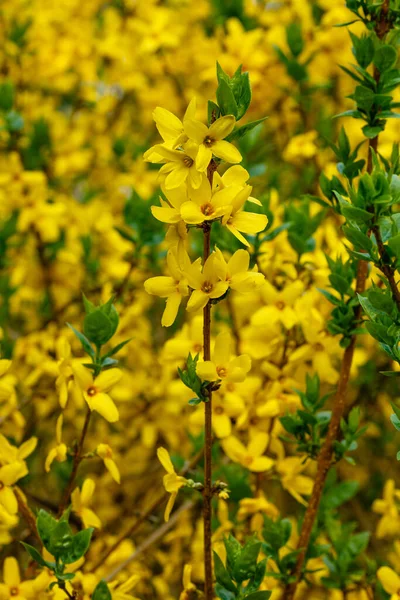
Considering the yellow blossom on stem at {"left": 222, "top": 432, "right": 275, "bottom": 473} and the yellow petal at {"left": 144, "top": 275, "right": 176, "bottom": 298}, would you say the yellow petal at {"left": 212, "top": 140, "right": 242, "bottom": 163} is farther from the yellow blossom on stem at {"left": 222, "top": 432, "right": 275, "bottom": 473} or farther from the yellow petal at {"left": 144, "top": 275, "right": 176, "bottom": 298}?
Result: the yellow blossom on stem at {"left": 222, "top": 432, "right": 275, "bottom": 473}

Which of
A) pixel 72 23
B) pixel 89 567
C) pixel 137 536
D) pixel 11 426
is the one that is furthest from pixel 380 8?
pixel 72 23

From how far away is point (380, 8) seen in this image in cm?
108

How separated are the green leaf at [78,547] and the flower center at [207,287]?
0.33 m

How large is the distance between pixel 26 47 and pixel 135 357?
0.93 m

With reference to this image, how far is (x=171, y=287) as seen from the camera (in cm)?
98

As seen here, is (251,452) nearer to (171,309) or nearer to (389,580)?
(389,580)

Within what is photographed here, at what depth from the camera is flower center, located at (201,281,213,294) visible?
911mm

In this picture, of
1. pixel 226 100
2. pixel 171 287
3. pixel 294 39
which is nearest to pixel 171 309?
pixel 171 287

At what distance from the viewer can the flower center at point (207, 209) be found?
35.3 inches

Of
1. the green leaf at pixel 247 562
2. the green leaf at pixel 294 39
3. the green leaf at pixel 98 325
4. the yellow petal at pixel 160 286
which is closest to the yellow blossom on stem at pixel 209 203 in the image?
the yellow petal at pixel 160 286

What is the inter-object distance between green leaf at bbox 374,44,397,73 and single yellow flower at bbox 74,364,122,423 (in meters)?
0.55

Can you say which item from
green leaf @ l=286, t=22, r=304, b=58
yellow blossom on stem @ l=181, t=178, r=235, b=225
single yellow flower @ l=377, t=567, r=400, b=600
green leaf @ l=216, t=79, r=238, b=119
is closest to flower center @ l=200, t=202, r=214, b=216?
yellow blossom on stem @ l=181, t=178, r=235, b=225

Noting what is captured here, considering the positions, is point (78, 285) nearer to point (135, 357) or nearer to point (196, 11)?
point (135, 357)

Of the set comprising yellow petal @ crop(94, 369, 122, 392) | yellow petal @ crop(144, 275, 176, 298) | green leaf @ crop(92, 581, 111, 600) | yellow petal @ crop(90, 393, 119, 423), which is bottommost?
green leaf @ crop(92, 581, 111, 600)
